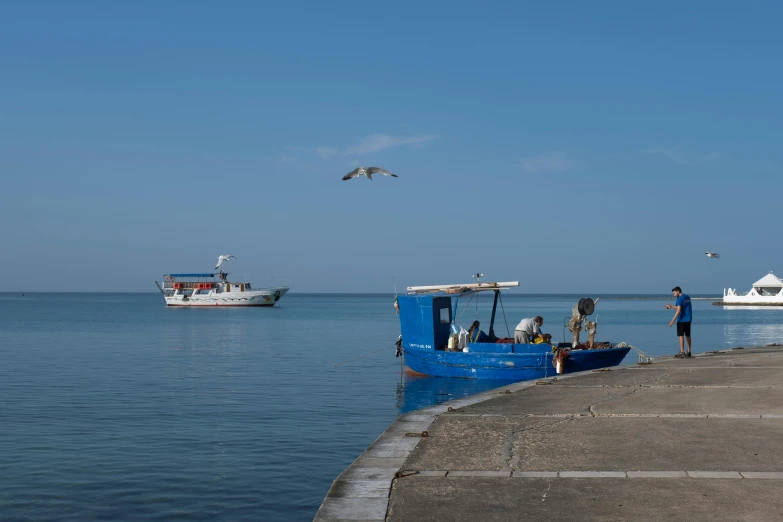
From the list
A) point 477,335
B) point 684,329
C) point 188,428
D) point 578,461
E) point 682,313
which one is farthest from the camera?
point 477,335

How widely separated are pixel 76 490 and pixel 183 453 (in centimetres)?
271

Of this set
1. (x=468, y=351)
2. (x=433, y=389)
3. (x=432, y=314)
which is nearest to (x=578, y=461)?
(x=433, y=389)

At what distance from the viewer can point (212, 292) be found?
13250cm

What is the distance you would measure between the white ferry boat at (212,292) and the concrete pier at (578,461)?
122 m

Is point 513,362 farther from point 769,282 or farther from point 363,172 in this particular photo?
point 769,282

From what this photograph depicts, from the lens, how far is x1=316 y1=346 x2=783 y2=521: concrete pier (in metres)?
6.24

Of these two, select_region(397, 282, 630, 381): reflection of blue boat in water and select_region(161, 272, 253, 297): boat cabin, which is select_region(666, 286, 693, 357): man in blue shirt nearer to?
select_region(397, 282, 630, 381): reflection of blue boat in water

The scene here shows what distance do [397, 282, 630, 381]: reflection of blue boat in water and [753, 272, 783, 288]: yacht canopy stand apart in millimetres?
109084

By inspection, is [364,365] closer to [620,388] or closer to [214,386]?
[214,386]

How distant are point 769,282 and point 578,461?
127625mm

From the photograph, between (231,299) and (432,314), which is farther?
(231,299)

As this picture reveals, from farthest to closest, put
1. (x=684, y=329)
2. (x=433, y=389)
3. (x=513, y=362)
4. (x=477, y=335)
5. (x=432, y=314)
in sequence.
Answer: (x=477, y=335)
(x=432, y=314)
(x=433, y=389)
(x=513, y=362)
(x=684, y=329)

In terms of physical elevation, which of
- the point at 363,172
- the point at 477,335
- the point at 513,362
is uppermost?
the point at 363,172

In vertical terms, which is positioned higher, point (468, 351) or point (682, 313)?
point (682, 313)
